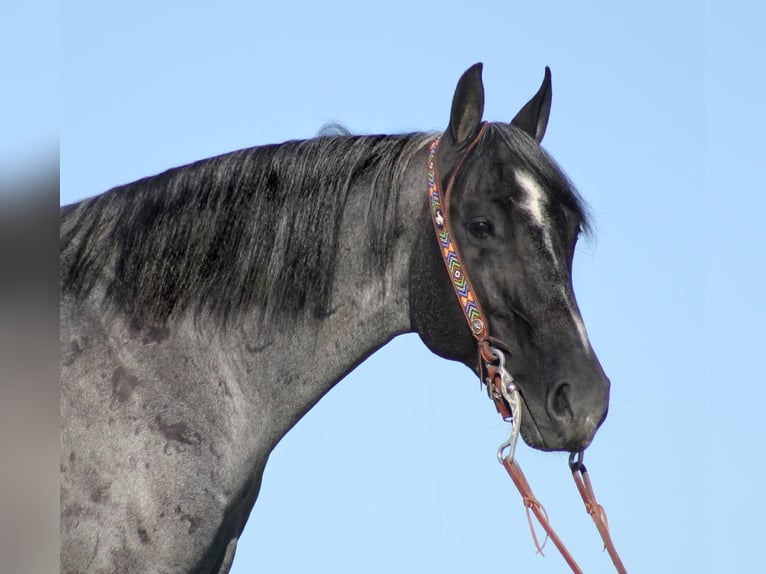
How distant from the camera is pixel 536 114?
4.88 m

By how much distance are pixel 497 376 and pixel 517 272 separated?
46cm

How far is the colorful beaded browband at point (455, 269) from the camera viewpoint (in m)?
4.14

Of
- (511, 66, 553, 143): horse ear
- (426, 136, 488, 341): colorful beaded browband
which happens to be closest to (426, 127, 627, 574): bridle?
(426, 136, 488, 341): colorful beaded browband

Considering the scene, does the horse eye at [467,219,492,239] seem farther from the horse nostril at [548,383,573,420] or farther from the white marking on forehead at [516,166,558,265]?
the horse nostril at [548,383,573,420]

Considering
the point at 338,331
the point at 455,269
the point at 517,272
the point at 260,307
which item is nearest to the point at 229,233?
the point at 260,307

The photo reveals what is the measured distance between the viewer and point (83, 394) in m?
3.86

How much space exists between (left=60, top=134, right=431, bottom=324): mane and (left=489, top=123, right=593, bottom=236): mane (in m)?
0.50

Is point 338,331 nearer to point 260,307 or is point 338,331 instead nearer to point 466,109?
point 260,307

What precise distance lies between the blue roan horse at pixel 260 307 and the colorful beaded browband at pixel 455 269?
4 centimetres

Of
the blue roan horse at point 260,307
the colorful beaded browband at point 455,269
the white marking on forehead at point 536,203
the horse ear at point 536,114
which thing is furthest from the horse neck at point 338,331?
the horse ear at point 536,114

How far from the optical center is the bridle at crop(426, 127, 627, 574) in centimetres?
404

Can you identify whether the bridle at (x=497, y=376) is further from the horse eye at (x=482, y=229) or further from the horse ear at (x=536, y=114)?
the horse ear at (x=536, y=114)

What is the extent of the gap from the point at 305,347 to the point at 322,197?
2.27 ft

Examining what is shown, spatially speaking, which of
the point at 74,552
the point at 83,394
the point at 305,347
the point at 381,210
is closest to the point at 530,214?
the point at 381,210
